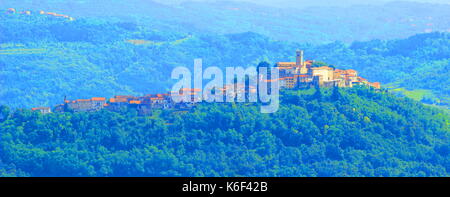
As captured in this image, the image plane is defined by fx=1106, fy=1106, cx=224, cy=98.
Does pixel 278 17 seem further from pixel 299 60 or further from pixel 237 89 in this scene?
pixel 237 89

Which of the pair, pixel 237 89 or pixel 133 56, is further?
pixel 133 56

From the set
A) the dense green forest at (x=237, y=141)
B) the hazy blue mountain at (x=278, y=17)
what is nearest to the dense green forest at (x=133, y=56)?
the hazy blue mountain at (x=278, y=17)

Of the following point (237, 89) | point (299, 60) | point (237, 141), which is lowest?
point (237, 141)

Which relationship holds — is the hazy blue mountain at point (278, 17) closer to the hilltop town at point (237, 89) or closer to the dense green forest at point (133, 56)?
the dense green forest at point (133, 56)

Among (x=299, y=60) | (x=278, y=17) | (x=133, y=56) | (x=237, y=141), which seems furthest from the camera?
(x=278, y=17)

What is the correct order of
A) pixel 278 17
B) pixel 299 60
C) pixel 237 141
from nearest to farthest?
1. pixel 237 141
2. pixel 299 60
3. pixel 278 17

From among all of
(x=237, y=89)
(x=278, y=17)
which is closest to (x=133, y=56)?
(x=278, y=17)
